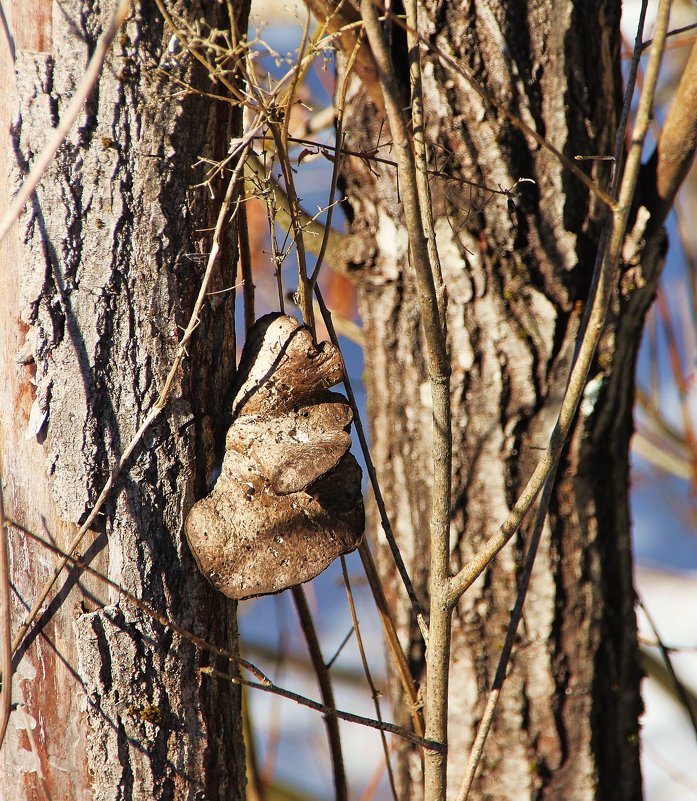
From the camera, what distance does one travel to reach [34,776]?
814 mm

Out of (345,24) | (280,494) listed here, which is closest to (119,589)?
(280,494)

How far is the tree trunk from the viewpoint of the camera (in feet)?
3.88

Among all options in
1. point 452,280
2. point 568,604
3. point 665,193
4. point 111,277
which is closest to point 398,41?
point 452,280

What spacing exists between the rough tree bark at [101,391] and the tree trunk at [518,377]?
0.52 meters

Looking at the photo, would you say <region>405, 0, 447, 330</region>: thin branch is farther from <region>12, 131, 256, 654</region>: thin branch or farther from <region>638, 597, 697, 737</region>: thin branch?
<region>638, 597, 697, 737</region>: thin branch

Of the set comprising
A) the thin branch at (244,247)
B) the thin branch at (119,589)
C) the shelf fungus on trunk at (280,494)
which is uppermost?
the thin branch at (244,247)

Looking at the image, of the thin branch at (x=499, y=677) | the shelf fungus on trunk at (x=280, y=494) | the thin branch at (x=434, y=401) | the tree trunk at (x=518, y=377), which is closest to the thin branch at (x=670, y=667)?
the tree trunk at (x=518, y=377)

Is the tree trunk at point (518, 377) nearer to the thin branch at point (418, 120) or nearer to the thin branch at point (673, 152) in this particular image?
the thin branch at point (673, 152)

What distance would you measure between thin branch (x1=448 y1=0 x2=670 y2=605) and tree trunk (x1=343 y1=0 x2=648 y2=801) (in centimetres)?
46

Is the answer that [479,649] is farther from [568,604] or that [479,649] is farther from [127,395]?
[127,395]

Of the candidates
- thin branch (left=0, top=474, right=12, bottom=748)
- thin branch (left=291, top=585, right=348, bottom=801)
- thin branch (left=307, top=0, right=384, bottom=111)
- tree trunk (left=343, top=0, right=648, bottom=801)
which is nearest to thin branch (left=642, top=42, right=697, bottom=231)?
tree trunk (left=343, top=0, right=648, bottom=801)

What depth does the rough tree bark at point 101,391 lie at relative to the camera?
30.6 inches

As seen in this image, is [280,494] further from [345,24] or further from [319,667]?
[345,24]

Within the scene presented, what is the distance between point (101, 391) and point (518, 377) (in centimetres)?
75
